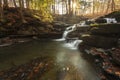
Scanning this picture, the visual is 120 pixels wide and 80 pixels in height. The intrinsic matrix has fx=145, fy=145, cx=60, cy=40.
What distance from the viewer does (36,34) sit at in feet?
69.3

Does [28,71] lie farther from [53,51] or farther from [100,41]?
[100,41]

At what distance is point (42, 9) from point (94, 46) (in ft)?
53.5

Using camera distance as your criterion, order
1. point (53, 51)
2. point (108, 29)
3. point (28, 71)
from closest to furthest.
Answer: point (28, 71) < point (108, 29) < point (53, 51)

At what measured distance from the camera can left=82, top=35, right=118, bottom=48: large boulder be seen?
13139 millimetres

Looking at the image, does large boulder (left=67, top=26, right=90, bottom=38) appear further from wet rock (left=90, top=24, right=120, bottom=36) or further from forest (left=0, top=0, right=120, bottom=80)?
wet rock (left=90, top=24, right=120, bottom=36)

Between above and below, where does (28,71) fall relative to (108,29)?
below

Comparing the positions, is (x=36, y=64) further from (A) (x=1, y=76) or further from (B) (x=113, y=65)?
(B) (x=113, y=65)

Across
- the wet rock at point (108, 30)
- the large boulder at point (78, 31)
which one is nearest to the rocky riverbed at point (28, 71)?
the wet rock at point (108, 30)

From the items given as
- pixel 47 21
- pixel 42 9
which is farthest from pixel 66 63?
pixel 42 9

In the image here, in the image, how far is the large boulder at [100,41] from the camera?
13139mm

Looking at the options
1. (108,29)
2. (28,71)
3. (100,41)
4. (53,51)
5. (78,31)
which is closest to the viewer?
(28,71)

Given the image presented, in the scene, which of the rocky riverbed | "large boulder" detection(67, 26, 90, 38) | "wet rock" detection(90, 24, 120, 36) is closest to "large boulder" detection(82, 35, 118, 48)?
"wet rock" detection(90, 24, 120, 36)

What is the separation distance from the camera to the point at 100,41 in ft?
45.7

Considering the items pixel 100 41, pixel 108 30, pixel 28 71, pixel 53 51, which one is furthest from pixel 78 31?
pixel 28 71
